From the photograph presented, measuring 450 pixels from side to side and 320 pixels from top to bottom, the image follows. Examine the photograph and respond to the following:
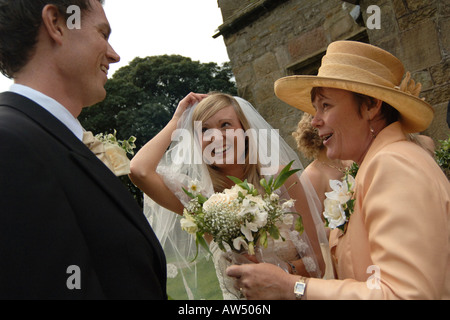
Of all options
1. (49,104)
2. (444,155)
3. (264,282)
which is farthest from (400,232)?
(444,155)

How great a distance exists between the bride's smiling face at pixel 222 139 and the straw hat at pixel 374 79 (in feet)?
3.11

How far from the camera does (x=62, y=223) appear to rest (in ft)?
3.93

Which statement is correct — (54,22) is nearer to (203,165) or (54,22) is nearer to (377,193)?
(377,193)

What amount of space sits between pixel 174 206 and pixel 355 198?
1.45 meters

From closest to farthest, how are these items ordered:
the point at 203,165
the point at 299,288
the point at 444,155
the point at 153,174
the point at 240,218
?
the point at 299,288
the point at 240,218
the point at 153,174
the point at 203,165
the point at 444,155

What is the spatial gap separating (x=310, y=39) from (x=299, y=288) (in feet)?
19.9

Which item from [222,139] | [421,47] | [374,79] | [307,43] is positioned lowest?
[374,79]

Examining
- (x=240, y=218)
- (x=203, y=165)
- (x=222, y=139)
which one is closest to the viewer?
(x=240, y=218)

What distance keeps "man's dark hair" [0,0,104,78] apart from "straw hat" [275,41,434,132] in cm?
140

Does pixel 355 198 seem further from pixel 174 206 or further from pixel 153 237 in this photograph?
pixel 174 206

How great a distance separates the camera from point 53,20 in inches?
60.9

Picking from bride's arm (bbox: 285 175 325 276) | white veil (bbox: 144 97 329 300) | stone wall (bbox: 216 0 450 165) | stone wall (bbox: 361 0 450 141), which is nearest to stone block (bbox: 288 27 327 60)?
stone wall (bbox: 216 0 450 165)

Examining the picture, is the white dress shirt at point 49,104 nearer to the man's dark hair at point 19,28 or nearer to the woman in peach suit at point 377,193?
the man's dark hair at point 19,28
